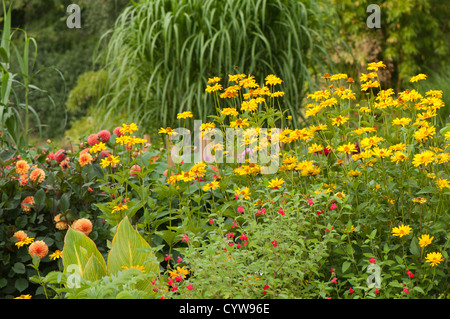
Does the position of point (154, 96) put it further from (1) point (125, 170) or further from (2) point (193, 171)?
(2) point (193, 171)

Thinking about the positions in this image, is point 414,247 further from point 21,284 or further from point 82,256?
point 21,284

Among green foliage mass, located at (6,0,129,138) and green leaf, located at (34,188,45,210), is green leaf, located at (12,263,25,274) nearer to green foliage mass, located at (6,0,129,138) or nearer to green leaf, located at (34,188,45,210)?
green leaf, located at (34,188,45,210)

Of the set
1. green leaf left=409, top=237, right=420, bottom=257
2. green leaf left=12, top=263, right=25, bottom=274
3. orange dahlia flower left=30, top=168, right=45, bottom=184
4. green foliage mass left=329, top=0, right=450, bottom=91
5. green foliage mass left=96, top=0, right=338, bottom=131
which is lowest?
green leaf left=12, top=263, right=25, bottom=274

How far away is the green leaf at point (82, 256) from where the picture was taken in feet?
5.18

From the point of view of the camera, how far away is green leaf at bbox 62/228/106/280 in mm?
1579

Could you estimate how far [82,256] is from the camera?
1658 millimetres

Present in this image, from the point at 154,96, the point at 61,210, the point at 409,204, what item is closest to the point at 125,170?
the point at 61,210

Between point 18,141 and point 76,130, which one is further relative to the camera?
point 76,130

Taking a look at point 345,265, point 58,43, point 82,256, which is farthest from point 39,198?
point 58,43

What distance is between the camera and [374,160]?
1742mm

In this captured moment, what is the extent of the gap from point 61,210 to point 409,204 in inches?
52.0

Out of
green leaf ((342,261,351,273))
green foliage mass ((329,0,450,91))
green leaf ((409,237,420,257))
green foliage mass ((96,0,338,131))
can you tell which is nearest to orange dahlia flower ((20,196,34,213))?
green leaf ((342,261,351,273))

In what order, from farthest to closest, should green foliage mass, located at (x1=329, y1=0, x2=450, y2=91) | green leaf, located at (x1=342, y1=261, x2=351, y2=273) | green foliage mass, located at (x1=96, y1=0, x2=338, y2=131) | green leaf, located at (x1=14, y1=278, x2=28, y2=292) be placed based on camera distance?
green foliage mass, located at (x1=329, y1=0, x2=450, y2=91) < green foliage mass, located at (x1=96, y1=0, x2=338, y2=131) < green leaf, located at (x1=14, y1=278, x2=28, y2=292) < green leaf, located at (x1=342, y1=261, x2=351, y2=273)

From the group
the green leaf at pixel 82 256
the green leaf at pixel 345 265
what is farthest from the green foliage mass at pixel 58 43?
the green leaf at pixel 345 265
